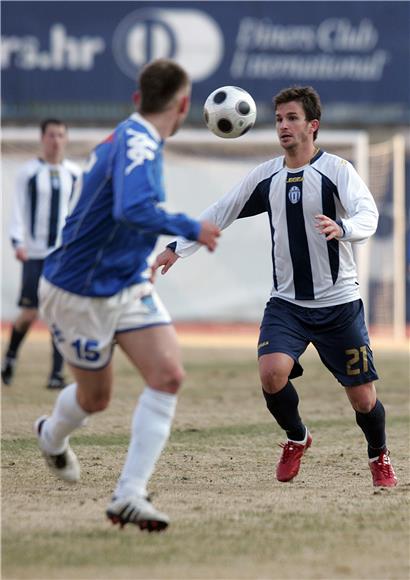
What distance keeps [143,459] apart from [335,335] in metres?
2.00

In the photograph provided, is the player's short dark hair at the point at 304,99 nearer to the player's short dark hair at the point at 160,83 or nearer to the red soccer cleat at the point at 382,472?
the player's short dark hair at the point at 160,83

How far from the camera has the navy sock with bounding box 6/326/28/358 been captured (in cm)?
1245

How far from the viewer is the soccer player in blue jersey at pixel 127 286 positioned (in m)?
5.15

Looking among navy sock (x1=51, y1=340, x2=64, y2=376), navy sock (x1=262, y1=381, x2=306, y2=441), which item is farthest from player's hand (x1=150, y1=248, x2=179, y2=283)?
navy sock (x1=51, y1=340, x2=64, y2=376)

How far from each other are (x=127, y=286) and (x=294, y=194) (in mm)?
1859

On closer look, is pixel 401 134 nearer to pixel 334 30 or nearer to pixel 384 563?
pixel 334 30

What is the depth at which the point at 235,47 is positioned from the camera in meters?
25.0

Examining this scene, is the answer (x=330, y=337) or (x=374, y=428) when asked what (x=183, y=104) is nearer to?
(x=330, y=337)

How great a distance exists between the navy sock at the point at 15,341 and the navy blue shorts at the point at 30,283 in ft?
1.14

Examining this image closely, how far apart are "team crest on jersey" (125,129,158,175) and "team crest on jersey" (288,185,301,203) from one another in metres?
1.82

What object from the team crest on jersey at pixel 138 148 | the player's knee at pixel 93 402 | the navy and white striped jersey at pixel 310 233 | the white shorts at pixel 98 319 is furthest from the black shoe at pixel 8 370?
the team crest on jersey at pixel 138 148

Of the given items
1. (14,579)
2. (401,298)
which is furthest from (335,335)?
(401,298)

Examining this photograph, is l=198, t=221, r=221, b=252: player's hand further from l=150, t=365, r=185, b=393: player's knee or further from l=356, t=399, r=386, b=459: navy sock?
l=356, t=399, r=386, b=459: navy sock

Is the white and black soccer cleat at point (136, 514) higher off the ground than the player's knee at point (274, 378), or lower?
lower
